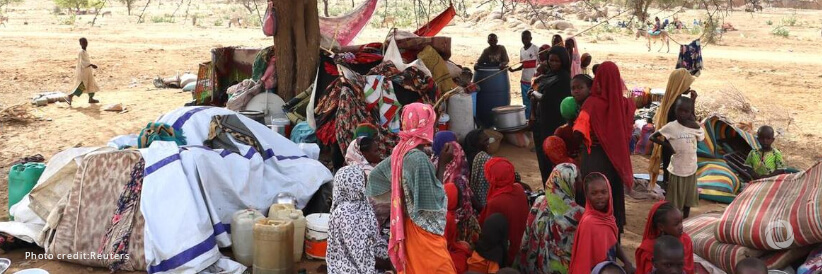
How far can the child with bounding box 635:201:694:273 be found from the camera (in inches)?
160

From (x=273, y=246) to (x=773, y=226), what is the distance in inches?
119

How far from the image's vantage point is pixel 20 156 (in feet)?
28.7

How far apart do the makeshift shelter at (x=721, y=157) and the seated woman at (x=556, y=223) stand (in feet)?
10.3

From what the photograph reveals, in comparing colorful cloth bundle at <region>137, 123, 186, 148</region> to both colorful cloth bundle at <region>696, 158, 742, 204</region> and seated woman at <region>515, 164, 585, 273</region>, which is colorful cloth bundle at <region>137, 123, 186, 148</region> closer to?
seated woman at <region>515, 164, 585, 273</region>

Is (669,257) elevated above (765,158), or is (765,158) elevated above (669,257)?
(669,257)

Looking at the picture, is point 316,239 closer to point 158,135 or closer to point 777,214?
point 158,135

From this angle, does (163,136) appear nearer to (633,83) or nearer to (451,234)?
(451,234)

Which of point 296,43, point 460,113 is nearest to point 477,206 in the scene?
point 460,113

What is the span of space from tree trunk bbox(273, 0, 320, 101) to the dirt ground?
7.93ft

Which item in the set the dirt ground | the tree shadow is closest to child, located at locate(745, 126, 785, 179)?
the dirt ground

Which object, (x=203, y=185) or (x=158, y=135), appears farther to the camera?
(x=158, y=135)

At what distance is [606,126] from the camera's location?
5.36 meters

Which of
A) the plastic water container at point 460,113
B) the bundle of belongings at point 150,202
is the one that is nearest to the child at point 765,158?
the plastic water container at point 460,113

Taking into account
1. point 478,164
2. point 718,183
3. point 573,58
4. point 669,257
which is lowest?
point 718,183
